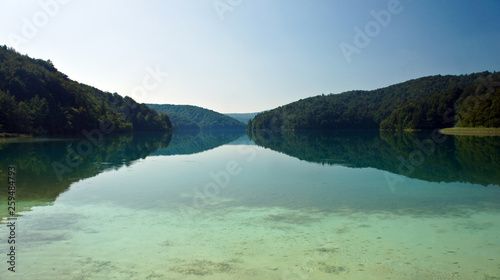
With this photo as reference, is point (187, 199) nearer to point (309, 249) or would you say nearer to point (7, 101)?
point (309, 249)

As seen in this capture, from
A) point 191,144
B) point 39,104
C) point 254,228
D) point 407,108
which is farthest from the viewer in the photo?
point 407,108

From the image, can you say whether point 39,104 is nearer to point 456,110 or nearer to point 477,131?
point 477,131

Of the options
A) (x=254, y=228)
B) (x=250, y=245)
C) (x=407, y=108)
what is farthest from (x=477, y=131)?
(x=250, y=245)

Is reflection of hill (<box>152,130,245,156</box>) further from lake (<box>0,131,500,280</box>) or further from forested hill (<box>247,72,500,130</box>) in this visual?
forested hill (<box>247,72,500,130</box>)

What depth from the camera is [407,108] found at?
110 m

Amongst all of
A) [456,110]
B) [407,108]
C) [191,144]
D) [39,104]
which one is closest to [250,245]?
[191,144]

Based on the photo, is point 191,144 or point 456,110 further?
point 456,110

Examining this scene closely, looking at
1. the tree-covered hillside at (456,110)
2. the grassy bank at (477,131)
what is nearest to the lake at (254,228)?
the grassy bank at (477,131)

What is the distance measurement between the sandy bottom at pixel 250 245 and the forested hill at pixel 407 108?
75337 millimetres

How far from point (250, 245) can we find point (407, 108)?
11913 cm

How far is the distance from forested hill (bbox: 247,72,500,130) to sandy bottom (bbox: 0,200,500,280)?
247 ft

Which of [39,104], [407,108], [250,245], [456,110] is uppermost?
[407,108]

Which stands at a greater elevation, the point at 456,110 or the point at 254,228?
the point at 456,110

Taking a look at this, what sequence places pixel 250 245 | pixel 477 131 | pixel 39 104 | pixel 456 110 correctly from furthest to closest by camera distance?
pixel 456 110 < pixel 477 131 < pixel 39 104 < pixel 250 245
